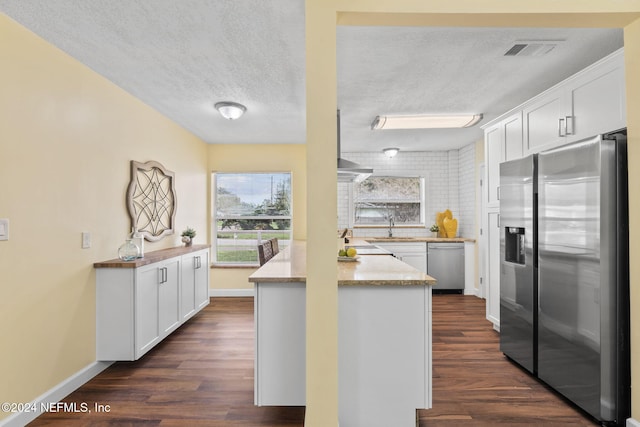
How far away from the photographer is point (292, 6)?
1916mm

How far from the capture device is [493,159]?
3.67m

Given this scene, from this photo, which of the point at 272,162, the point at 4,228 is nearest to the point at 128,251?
the point at 4,228

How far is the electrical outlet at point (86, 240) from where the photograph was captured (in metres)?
2.67

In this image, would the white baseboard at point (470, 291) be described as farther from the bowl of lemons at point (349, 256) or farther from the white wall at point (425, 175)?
the bowl of lemons at point (349, 256)

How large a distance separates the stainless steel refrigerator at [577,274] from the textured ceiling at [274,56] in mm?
790

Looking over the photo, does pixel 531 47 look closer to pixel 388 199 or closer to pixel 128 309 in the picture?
pixel 128 309

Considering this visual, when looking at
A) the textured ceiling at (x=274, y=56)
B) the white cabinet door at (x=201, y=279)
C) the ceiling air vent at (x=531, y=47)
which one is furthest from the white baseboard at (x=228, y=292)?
the ceiling air vent at (x=531, y=47)

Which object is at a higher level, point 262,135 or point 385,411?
point 262,135

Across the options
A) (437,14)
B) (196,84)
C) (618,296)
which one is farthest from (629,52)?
(196,84)

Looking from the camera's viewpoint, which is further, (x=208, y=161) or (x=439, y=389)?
(x=208, y=161)

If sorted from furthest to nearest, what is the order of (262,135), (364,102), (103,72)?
(262,135), (364,102), (103,72)

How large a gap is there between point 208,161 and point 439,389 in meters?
4.51

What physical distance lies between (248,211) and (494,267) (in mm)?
3593

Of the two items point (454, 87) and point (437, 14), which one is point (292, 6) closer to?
point (437, 14)
